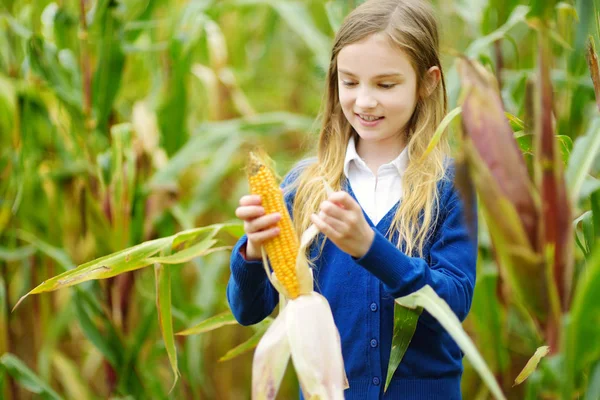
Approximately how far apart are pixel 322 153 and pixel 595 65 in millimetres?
458

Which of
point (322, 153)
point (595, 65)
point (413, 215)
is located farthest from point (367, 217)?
point (595, 65)

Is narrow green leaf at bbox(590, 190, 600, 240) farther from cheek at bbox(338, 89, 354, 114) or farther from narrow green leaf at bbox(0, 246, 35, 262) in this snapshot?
narrow green leaf at bbox(0, 246, 35, 262)

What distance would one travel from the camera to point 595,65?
111 centimetres

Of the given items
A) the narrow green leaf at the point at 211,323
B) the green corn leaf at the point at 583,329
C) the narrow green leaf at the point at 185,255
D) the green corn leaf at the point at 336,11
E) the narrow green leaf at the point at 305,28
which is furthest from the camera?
the narrow green leaf at the point at 305,28

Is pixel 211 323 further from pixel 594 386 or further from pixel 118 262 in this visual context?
pixel 594 386

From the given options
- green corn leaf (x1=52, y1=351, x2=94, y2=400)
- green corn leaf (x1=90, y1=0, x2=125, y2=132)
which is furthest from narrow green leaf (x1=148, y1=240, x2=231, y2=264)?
green corn leaf (x1=52, y1=351, x2=94, y2=400)

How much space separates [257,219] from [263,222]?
10mm

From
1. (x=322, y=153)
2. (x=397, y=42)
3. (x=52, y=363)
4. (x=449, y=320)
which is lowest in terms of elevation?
(x=52, y=363)

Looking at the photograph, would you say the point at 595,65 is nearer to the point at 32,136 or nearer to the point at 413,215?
the point at 413,215

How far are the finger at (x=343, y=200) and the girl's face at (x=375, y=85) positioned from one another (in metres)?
0.21

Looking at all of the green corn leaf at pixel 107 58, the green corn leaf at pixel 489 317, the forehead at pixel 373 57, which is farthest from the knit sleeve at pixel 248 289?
the green corn leaf at pixel 107 58

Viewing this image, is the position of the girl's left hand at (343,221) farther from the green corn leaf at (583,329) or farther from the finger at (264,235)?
the green corn leaf at (583,329)

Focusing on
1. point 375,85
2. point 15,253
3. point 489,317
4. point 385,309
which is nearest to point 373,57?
point 375,85

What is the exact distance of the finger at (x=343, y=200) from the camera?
0.91m
